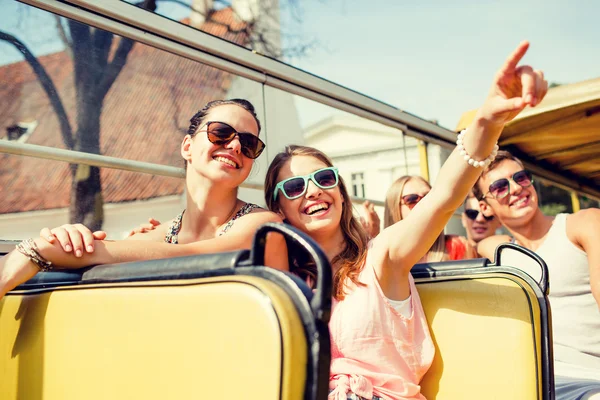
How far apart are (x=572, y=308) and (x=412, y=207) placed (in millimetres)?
1018

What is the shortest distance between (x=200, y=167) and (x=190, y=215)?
0.20 meters

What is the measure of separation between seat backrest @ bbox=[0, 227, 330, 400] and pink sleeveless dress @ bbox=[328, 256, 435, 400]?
1.93 ft

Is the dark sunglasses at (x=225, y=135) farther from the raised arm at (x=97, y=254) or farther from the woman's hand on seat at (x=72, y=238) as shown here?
the woman's hand on seat at (x=72, y=238)

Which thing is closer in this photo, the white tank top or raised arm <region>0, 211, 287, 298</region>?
raised arm <region>0, 211, 287, 298</region>

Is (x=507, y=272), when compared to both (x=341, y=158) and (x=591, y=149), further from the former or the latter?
(x=341, y=158)

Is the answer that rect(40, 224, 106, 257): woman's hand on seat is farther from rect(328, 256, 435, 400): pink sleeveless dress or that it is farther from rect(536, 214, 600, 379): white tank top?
rect(536, 214, 600, 379): white tank top

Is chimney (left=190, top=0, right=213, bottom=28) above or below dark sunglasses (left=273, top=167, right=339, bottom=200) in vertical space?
above

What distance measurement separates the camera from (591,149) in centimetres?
389

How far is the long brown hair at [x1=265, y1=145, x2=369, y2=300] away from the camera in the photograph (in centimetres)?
154

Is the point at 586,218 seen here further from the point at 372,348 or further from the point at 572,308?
the point at 372,348

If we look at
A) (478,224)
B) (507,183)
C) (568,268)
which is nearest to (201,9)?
(478,224)

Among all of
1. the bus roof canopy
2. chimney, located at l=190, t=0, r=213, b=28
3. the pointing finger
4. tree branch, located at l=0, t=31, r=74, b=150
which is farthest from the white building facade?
chimney, located at l=190, t=0, r=213, b=28

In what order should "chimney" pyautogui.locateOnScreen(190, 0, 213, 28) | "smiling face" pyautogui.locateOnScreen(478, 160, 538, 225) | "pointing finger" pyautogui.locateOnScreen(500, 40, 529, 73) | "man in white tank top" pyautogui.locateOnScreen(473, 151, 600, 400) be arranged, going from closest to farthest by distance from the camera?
"pointing finger" pyautogui.locateOnScreen(500, 40, 529, 73), "man in white tank top" pyautogui.locateOnScreen(473, 151, 600, 400), "smiling face" pyautogui.locateOnScreen(478, 160, 538, 225), "chimney" pyautogui.locateOnScreen(190, 0, 213, 28)

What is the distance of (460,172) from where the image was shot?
1.28m
